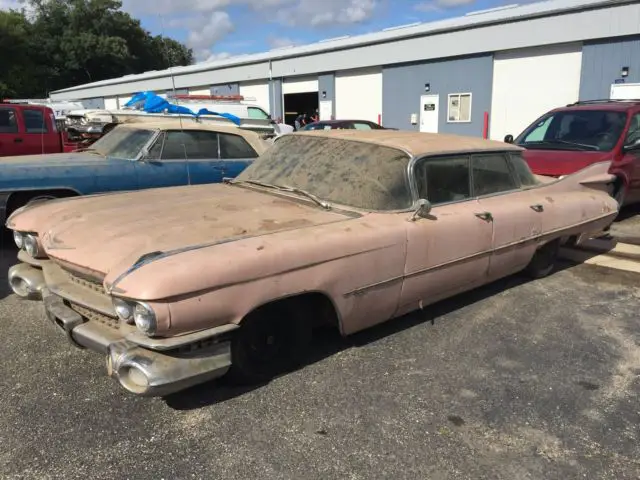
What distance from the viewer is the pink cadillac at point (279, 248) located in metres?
2.59

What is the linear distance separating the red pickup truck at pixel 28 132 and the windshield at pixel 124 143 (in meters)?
3.47

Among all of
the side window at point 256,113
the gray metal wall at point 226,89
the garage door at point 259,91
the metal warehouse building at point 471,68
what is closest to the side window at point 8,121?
the side window at point 256,113

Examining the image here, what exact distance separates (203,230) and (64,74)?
57.8m

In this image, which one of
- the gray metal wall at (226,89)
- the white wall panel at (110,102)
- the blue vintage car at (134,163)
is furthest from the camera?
the white wall panel at (110,102)

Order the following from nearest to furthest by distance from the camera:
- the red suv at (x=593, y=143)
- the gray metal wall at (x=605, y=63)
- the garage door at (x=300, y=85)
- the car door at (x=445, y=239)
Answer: the car door at (x=445, y=239) → the red suv at (x=593, y=143) → the gray metal wall at (x=605, y=63) → the garage door at (x=300, y=85)

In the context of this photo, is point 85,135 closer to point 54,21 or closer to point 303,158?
point 303,158

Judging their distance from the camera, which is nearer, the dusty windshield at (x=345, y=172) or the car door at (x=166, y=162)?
the dusty windshield at (x=345, y=172)

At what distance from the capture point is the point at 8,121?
9773 millimetres

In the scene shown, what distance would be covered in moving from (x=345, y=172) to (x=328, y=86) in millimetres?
19624

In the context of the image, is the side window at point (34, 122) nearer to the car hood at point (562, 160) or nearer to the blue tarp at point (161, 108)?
the blue tarp at point (161, 108)

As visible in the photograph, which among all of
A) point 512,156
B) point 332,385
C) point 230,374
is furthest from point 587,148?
point 230,374

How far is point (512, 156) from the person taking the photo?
15.4 ft

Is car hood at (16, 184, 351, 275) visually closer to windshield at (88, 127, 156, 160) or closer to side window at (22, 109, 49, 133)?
windshield at (88, 127, 156, 160)

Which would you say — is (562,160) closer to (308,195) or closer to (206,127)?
(308,195)
